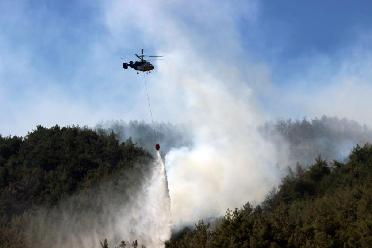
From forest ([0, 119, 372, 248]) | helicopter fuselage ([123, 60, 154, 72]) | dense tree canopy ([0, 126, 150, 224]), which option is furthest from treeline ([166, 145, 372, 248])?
dense tree canopy ([0, 126, 150, 224])

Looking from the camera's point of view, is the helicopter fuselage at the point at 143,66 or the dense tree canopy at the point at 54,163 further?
the dense tree canopy at the point at 54,163

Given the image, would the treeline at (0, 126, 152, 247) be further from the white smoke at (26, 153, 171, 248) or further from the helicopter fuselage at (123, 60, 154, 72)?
the helicopter fuselage at (123, 60, 154, 72)

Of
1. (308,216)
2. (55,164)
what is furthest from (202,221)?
(55,164)

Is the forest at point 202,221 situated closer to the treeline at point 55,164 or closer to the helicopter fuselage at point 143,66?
the treeline at point 55,164

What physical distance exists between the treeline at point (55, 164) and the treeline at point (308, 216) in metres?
33.5

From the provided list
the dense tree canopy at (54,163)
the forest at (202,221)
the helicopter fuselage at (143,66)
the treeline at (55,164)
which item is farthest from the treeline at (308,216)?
the dense tree canopy at (54,163)

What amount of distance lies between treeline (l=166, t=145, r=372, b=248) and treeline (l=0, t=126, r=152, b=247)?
1319 inches

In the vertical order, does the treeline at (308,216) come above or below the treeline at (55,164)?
below

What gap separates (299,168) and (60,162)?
60.4m

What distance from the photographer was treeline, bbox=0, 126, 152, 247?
127938 millimetres

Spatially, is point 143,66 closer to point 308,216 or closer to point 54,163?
point 308,216

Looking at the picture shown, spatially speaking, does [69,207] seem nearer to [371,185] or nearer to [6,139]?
[6,139]

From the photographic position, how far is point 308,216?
310 ft

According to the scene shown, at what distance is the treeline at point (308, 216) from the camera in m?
68.6
